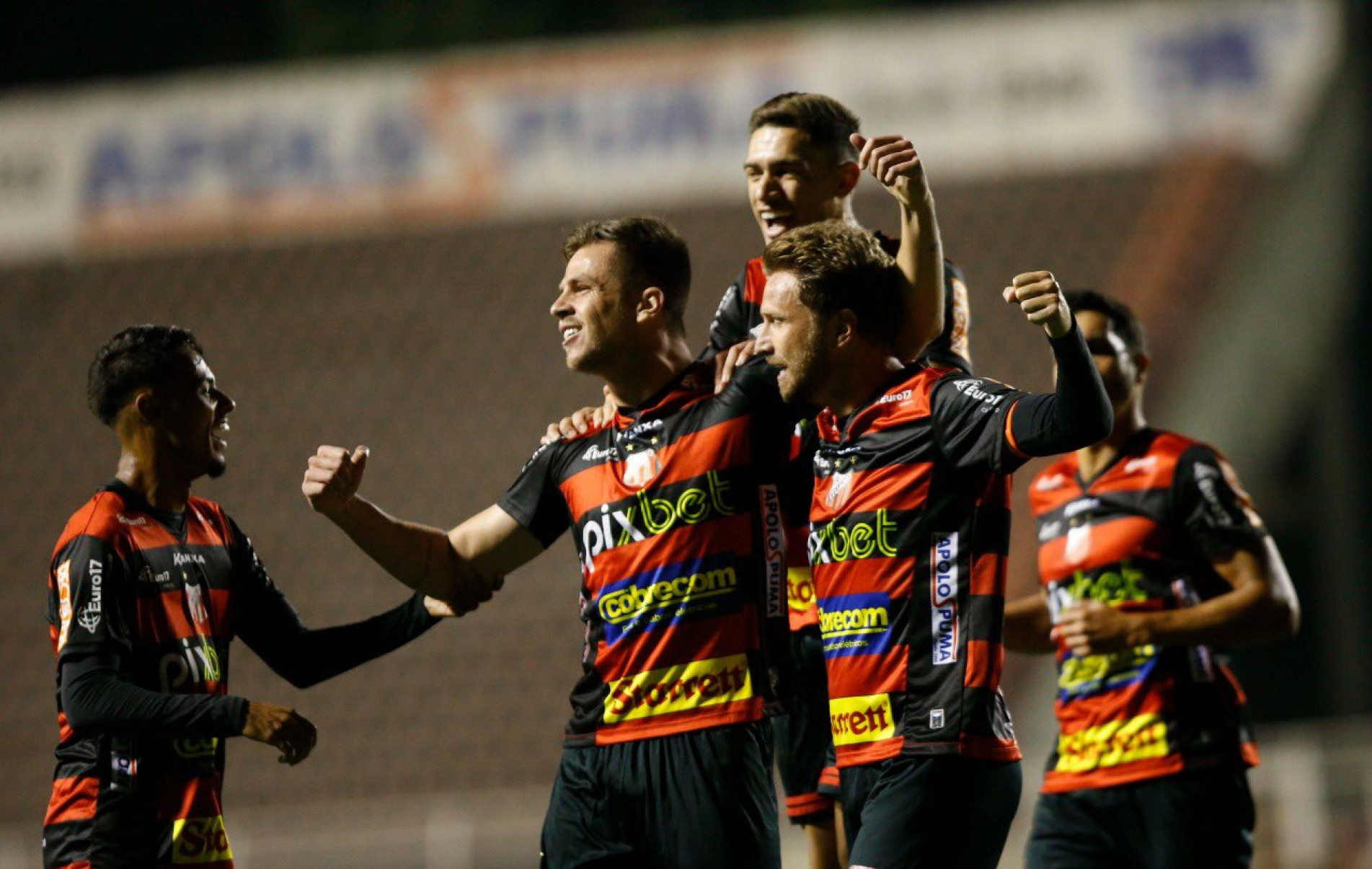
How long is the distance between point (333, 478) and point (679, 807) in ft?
3.54

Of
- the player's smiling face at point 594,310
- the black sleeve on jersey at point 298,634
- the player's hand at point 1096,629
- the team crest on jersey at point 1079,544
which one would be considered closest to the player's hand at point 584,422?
the player's smiling face at point 594,310

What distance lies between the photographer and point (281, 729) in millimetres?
3482

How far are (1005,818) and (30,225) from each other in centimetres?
1243

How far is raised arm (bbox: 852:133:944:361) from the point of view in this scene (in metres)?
3.56

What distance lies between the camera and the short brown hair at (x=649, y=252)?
3938 millimetres

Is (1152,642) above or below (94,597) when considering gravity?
below

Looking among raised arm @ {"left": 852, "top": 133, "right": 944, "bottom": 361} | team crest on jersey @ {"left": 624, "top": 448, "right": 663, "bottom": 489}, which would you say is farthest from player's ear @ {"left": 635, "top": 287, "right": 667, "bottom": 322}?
raised arm @ {"left": 852, "top": 133, "right": 944, "bottom": 361}

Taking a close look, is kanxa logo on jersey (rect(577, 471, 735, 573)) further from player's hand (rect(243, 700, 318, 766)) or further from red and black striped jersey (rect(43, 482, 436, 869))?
red and black striped jersey (rect(43, 482, 436, 869))

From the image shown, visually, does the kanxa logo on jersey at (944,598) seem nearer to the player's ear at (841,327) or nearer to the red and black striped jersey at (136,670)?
the player's ear at (841,327)

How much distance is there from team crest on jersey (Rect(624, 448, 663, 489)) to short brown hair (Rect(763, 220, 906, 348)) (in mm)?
499

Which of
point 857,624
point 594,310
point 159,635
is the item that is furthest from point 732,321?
point 159,635

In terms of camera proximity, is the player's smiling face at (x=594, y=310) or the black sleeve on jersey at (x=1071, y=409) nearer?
the black sleeve on jersey at (x=1071, y=409)

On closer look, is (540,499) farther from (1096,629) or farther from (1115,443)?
(1115,443)

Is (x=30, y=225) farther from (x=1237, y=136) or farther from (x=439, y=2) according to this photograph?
(x=1237, y=136)
